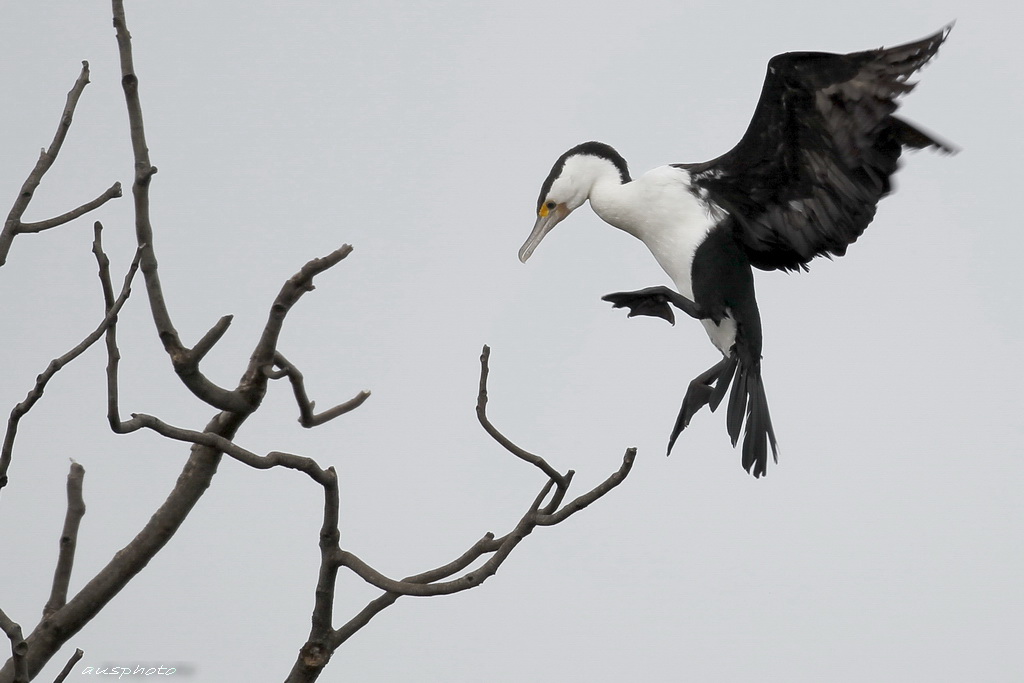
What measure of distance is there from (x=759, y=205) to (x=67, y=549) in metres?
1.52

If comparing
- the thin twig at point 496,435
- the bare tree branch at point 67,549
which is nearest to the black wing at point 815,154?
the thin twig at point 496,435

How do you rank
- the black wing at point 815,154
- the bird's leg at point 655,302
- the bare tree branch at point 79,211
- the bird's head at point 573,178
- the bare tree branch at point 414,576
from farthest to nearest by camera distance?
the bird's head at point 573,178 → the bird's leg at point 655,302 → the black wing at point 815,154 → the bare tree branch at point 79,211 → the bare tree branch at point 414,576

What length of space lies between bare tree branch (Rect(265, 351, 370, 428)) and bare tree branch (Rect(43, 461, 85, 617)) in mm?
515

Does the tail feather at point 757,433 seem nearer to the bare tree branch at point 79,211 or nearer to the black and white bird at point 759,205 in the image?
the black and white bird at point 759,205

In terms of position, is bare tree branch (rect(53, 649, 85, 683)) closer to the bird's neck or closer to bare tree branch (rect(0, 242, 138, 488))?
bare tree branch (rect(0, 242, 138, 488))

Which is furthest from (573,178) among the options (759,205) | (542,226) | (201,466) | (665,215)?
(201,466)

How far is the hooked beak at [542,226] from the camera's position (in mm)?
2623

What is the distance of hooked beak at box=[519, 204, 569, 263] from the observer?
2623 millimetres

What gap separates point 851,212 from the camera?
7.50ft

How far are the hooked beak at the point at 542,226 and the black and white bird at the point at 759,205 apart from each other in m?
0.14

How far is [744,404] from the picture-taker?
89.0 inches

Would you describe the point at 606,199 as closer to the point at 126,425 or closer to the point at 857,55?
the point at 857,55

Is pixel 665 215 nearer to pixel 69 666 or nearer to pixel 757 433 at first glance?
pixel 757 433

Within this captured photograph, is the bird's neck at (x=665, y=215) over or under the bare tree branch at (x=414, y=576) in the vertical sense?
over
